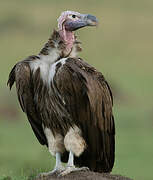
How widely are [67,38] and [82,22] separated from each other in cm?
22

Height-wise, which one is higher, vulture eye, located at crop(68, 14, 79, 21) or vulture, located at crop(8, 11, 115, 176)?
vulture eye, located at crop(68, 14, 79, 21)

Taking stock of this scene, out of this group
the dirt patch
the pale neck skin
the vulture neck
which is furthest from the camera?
the pale neck skin

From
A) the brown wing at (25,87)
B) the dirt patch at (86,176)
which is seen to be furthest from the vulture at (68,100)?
the dirt patch at (86,176)

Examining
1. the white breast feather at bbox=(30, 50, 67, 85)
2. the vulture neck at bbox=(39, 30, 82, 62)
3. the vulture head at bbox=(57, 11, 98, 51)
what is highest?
the vulture head at bbox=(57, 11, 98, 51)

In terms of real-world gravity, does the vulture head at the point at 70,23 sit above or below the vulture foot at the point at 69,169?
above

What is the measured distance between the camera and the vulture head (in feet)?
30.6

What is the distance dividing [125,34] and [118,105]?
42.3ft

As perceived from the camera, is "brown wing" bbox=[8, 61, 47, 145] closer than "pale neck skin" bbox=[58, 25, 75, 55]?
Yes

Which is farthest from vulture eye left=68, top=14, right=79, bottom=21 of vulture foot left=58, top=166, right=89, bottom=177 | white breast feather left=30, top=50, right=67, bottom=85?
vulture foot left=58, top=166, right=89, bottom=177

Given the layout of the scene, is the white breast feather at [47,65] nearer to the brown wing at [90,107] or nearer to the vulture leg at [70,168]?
the brown wing at [90,107]

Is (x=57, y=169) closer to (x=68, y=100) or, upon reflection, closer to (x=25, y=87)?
(x=68, y=100)

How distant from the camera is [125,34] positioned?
3747cm

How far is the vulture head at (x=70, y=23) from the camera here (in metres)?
9.33

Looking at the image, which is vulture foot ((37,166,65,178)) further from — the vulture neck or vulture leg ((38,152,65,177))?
the vulture neck
